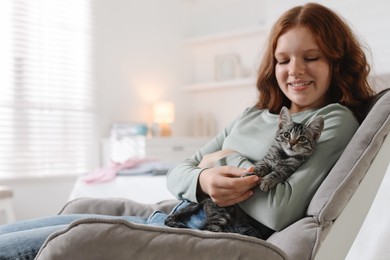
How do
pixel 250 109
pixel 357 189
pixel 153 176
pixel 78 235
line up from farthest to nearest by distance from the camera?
pixel 153 176 → pixel 250 109 → pixel 357 189 → pixel 78 235

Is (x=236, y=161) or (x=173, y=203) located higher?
(x=236, y=161)

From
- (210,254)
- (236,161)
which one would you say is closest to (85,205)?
(236,161)

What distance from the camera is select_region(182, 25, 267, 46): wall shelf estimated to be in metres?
4.61

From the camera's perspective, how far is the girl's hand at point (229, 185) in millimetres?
1006

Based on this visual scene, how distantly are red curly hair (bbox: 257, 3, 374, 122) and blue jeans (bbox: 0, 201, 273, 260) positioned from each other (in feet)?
1.43

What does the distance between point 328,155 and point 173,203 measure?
564mm

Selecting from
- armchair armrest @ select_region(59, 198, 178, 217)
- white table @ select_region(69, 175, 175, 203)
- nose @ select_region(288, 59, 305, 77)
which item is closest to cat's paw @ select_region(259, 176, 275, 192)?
A: nose @ select_region(288, 59, 305, 77)

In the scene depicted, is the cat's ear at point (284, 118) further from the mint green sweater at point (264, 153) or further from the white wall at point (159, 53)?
the white wall at point (159, 53)


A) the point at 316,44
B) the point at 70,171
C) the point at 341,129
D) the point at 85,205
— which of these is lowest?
the point at 70,171

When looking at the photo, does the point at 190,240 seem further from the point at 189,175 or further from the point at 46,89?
the point at 46,89

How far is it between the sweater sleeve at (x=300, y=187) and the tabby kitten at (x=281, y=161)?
2 centimetres

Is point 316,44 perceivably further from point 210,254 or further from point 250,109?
point 210,254

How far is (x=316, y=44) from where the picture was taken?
1.17m

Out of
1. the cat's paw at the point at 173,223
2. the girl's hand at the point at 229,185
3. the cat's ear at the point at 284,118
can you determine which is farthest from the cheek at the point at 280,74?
the cat's paw at the point at 173,223
